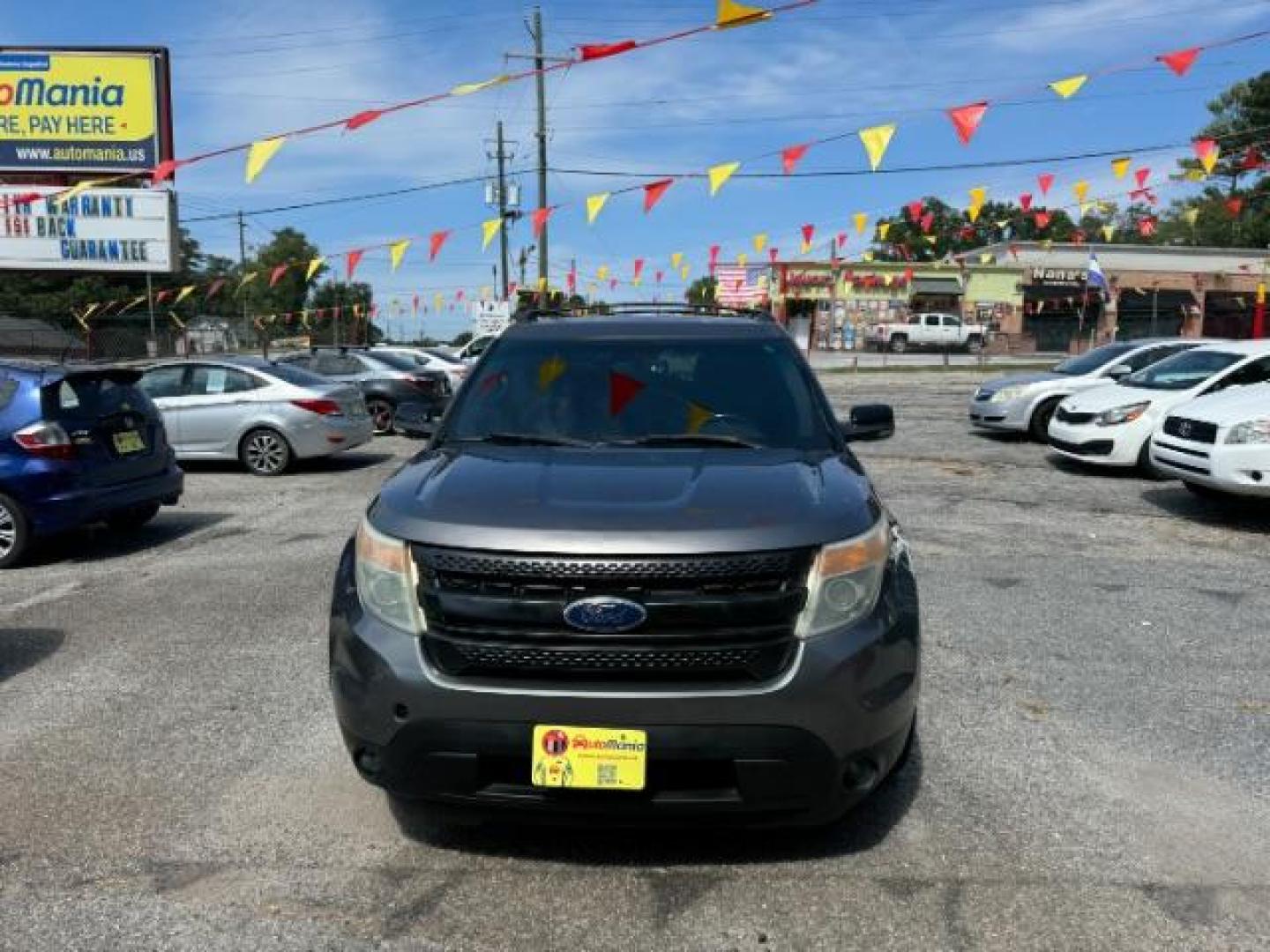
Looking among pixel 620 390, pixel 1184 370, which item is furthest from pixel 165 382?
pixel 1184 370

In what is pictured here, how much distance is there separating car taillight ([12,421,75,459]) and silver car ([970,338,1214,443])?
12.3 metres

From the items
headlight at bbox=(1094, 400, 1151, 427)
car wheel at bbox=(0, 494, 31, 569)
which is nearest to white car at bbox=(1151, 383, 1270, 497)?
headlight at bbox=(1094, 400, 1151, 427)

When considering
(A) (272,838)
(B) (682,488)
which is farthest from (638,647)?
(A) (272,838)

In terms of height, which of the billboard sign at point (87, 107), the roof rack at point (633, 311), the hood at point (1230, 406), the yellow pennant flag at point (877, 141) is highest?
the billboard sign at point (87, 107)

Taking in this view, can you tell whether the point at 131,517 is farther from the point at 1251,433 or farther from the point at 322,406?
the point at 1251,433

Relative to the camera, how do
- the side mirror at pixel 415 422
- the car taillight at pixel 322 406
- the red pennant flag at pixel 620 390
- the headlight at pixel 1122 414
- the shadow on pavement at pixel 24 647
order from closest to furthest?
the red pennant flag at pixel 620 390 → the side mirror at pixel 415 422 → the shadow on pavement at pixel 24 647 → the headlight at pixel 1122 414 → the car taillight at pixel 322 406

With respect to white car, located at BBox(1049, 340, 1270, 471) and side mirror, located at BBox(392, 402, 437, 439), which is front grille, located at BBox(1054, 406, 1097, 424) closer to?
white car, located at BBox(1049, 340, 1270, 471)

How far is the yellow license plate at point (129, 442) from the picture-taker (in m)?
8.17

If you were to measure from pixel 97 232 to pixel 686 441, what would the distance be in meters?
27.6

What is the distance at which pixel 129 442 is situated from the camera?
8.29 metres

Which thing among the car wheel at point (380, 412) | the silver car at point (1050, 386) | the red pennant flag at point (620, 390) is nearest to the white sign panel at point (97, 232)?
the car wheel at point (380, 412)

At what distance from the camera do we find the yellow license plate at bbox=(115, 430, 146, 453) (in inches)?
322

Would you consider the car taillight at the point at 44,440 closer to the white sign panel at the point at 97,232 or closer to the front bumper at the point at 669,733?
the front bumper at the point at 669,733

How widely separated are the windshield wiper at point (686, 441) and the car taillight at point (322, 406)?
31.5 ft
